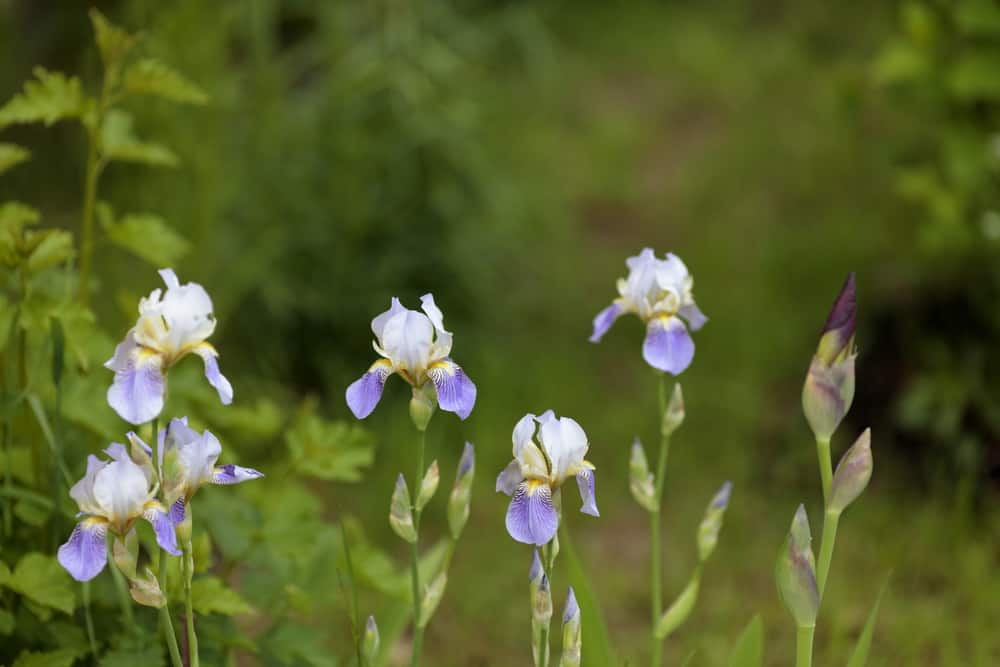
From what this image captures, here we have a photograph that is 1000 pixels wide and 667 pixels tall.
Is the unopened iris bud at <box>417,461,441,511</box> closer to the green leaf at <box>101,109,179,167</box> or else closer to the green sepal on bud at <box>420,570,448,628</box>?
the green sepal on bud at <box>420,570,448,628</box>

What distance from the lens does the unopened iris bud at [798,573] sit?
1259 millimetres

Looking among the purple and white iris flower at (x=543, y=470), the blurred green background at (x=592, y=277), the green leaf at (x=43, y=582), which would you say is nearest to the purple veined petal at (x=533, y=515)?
the purple and white iris flower at (x=543, y=470)

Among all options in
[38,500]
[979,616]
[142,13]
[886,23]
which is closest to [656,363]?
[38,500]

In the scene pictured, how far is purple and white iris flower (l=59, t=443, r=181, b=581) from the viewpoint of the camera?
45.2 inches

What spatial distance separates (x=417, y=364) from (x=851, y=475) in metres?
0.50

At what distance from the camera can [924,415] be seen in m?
3.23

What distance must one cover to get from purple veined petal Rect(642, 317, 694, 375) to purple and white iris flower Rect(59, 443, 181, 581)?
620mm

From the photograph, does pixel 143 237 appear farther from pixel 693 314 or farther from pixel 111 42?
pixel 693 314

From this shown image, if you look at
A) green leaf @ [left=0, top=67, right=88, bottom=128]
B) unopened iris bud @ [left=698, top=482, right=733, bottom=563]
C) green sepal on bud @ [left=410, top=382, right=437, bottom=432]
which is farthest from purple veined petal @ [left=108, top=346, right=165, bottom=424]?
unopened iris bud @ [left=698, top=482, right=733, bottom=563]

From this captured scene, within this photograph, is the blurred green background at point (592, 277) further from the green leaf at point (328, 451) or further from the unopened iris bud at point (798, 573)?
the unopened iris bud at point (798, 573)

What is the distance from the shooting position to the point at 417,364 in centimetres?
128

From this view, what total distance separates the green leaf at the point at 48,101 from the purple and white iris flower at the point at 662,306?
867 millimetres

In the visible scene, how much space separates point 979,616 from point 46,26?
3761 millimetres

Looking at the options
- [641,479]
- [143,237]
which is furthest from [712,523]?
[143,237]
